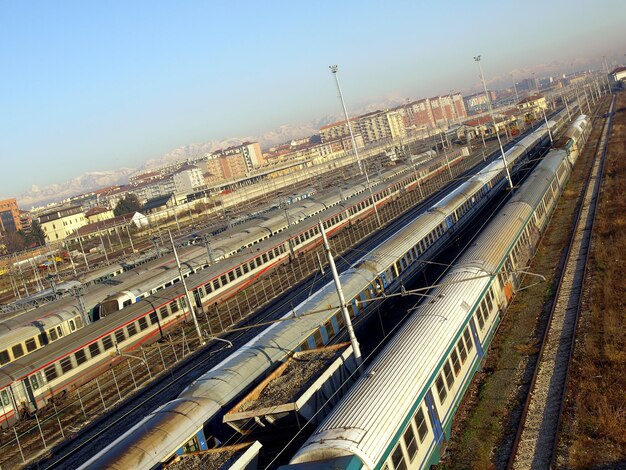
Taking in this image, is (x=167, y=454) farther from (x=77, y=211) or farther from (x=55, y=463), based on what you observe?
(x=77, y=211)

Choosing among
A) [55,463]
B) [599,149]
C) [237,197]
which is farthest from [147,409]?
[237,197]

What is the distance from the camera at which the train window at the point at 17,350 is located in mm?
27672

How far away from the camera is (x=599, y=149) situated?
2908 inches

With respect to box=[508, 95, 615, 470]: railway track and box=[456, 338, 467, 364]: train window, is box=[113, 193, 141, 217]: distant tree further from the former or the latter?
box=[456, 338, 467, 364]: train window

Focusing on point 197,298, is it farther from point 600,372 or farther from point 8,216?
point 8,216

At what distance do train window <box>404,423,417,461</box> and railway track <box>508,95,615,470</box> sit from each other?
257cm

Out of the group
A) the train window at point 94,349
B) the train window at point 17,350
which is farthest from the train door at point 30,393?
the train window at point 17,350

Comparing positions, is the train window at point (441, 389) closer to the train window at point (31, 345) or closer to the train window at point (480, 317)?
the train window at point (480, 317)

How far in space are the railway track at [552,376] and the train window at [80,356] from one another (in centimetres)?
1900

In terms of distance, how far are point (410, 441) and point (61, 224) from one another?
13041cm

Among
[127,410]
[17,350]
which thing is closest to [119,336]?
[17,350]

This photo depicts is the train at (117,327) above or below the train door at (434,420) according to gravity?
above

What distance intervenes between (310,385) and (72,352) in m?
14.8

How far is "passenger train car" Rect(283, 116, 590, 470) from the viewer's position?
11523 mm
